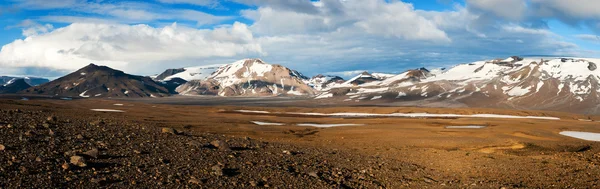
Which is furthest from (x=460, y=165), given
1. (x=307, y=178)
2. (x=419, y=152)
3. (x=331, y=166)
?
(x=307, y=178)

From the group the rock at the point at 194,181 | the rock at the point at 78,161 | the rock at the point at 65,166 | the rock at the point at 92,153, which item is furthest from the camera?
the rock at the point at 92,153

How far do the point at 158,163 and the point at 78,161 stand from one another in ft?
10.5

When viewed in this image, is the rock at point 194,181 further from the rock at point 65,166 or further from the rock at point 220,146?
the rock at point 220,146

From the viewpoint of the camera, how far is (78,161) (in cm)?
1627

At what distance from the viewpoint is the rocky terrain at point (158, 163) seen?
49.9 ft

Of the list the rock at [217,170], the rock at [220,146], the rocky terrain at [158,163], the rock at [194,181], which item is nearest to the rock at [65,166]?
the rocky terrain at [158,163]

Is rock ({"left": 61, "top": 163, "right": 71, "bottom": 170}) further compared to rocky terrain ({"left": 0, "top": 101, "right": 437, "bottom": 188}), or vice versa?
rock ({"left": 61, "top": 163, "right": 71, "bottom": 170})

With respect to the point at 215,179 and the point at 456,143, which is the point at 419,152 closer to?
the point at 456,143

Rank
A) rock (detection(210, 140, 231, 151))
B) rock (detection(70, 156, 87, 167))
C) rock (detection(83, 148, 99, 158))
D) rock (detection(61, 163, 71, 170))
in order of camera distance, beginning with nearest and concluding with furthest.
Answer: rock (detection(61, 163, 71, 170))
rock (detection(70, 156, 87, 167))
rock (detection(83, 148, 99, 158))
rock (detection(210, 140, 231, 151))

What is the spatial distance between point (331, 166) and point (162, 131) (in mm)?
12587

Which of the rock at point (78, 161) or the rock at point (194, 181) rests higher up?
the rock at point (78, 161)

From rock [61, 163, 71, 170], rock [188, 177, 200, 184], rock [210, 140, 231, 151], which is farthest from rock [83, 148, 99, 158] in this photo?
rock [210, 140, 231, 151]

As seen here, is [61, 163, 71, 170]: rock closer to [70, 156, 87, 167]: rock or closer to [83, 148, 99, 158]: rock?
[70, 156, 87, 167]: rock

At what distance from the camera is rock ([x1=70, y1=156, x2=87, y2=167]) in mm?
16156
